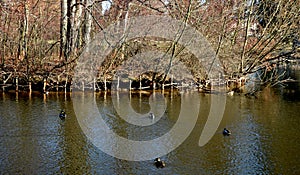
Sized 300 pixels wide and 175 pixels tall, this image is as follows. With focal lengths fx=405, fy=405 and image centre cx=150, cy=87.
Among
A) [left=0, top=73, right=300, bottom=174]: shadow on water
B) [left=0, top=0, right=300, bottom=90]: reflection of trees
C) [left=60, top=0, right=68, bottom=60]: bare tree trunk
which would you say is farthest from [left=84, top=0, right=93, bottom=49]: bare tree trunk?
[left=0, top=73, right=300, bottom=174]: shadow on water

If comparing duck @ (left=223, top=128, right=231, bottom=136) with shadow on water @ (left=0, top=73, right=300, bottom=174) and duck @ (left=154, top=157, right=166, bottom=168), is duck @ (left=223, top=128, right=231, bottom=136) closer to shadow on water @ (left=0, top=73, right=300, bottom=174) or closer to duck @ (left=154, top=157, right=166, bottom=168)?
shadow on water @ (left=0, top=73, right=300, bottom=174)

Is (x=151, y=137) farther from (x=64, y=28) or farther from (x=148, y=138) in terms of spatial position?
(x=64, y=28)

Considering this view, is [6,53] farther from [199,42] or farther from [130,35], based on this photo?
[199,42]

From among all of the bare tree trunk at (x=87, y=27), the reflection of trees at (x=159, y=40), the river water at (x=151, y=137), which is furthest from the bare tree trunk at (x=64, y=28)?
the river water at (x=151, y=137)

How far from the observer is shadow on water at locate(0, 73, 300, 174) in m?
7.45

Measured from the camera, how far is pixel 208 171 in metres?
7.32

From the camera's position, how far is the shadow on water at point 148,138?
24.4 ft

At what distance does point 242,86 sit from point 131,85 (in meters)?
5.15

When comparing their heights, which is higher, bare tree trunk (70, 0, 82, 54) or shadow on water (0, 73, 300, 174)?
bare tree trunk (70, 0, 82, 54)

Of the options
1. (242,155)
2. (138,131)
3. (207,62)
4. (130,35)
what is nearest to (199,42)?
(207,62)

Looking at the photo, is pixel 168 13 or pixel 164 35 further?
pixel 164 35

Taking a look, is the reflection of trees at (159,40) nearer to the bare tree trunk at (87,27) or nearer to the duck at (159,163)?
the bare tree trunk at (87,27)

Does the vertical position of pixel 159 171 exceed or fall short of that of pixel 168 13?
it falls short

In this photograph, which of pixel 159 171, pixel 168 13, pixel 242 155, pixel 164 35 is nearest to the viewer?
pixel 159 171
